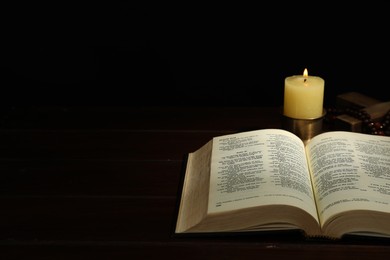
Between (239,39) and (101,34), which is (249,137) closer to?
(239,39)

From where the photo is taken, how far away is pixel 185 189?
973mm

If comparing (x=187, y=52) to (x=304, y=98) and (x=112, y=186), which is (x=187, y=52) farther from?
(x=112, y=186)

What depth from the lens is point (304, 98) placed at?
3.75ft

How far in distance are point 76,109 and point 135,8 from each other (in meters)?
0.46

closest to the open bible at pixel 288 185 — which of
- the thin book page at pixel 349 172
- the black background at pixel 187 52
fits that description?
the thin book page at pixel 349 172

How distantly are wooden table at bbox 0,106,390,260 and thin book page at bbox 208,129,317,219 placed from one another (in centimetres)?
6

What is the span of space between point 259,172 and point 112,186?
0.91ft

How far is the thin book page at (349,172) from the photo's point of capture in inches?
32.8

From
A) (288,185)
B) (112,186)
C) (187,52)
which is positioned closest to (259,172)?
(288,185)

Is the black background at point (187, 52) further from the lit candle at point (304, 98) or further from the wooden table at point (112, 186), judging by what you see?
the lit candle at point (304, 98)

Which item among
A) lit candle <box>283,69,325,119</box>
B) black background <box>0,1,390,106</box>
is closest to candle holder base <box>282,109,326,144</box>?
lit candle <box>283,69,325,119</box>

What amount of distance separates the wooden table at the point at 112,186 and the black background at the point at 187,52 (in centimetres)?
40

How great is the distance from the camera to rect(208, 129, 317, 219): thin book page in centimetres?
84

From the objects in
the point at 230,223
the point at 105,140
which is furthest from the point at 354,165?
the point at 105,140
